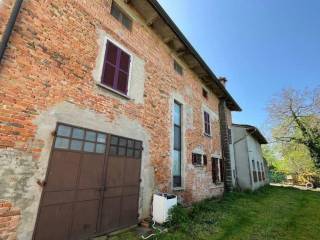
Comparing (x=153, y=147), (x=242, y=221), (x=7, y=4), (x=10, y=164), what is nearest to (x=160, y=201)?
(x=153, y=147)

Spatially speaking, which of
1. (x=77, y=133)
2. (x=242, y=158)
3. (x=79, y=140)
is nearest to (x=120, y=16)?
(x=77, y=133)

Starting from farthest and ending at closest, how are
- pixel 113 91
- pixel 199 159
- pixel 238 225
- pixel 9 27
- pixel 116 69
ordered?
pixel 199 159 → pixel 238 225 → pixel 116 69 → pixel 113 91 → pixel 9 27

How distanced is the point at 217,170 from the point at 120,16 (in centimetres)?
1007

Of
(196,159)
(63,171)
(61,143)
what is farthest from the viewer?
(196,159)

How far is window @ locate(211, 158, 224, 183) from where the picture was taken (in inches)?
452

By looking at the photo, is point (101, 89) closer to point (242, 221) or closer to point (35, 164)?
point (35, 164)

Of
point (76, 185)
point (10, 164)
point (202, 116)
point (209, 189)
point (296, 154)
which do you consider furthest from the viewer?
point (296, 154)

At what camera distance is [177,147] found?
339 inches

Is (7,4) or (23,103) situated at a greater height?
(7,4)

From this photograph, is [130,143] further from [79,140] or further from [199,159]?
[199,159]

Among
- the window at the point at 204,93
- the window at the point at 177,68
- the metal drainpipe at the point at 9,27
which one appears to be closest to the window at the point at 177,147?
the window at the point at 177,68

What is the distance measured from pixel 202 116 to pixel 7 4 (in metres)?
9.50

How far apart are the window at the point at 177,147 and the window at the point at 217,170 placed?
3868 millimetres

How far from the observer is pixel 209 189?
34.1 feet
